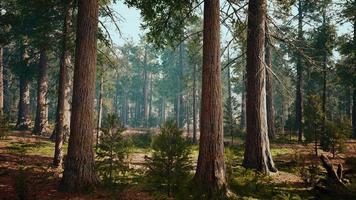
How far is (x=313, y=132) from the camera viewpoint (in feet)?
53.6

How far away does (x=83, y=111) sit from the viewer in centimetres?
949

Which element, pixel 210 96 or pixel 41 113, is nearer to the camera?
pixel 210 96

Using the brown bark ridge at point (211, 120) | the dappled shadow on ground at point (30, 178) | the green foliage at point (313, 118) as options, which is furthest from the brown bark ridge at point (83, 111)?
the green foliage at point (313, 118)

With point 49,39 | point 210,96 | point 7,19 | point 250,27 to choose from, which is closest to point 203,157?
point 210,96

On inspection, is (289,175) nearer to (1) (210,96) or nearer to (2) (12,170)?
(1) (210,96)

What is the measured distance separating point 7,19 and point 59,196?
14132mm

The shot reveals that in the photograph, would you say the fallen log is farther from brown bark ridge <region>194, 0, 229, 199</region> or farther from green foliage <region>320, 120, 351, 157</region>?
green foliage <region>320, 120, 351, 157</region>

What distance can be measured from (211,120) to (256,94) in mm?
3593

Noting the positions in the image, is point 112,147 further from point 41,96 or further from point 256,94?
point 41,96

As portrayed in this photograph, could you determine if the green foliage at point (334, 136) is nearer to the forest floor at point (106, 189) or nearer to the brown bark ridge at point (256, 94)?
the forest floor at point (106, 189)

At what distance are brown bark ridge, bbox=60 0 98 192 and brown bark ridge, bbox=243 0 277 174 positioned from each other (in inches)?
216

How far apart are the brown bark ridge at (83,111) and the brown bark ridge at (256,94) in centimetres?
547

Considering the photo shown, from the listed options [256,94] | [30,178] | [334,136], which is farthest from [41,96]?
[334,136]

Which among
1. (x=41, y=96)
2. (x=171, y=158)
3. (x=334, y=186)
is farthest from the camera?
(x=41, y=96)
